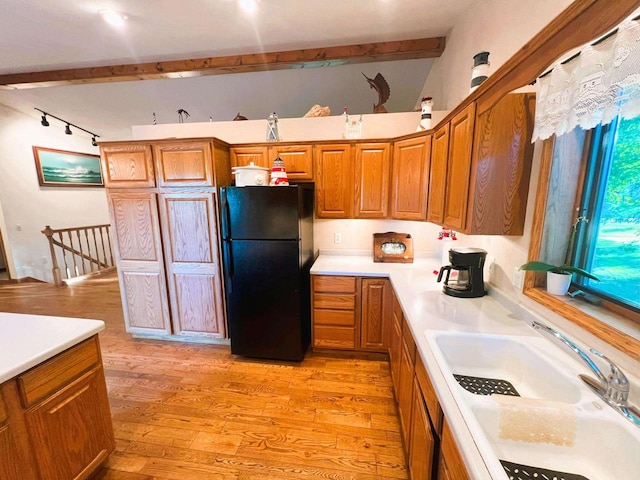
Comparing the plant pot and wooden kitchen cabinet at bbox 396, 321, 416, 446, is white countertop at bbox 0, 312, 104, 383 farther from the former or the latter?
the plant pot

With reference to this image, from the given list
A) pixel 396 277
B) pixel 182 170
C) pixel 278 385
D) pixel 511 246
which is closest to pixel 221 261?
pixel 182 170

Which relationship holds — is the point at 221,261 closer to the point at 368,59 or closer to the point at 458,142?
the point at 458,142

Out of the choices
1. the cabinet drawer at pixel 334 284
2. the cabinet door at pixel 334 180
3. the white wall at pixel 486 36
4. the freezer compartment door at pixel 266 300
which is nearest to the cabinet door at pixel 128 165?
the freezer compartment door at pixel 266 300

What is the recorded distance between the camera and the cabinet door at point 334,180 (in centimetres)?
247

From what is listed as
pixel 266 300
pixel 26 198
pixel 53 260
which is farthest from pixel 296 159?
pixel 26 198

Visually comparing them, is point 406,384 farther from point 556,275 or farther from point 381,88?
point 381,88

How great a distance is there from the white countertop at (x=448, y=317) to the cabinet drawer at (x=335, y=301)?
0.73 ft

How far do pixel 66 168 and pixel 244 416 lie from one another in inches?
259

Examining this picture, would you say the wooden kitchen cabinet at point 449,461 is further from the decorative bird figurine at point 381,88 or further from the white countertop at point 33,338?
the decorative bird figurine at point 381,88

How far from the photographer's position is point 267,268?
229 centimetres

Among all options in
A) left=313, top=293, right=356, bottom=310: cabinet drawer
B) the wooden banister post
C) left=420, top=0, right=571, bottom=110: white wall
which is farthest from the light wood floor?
the wooden banister post

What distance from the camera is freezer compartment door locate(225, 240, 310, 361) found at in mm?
2270

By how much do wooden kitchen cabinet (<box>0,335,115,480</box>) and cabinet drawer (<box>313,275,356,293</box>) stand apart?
158 cm

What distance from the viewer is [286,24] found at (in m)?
2.13
